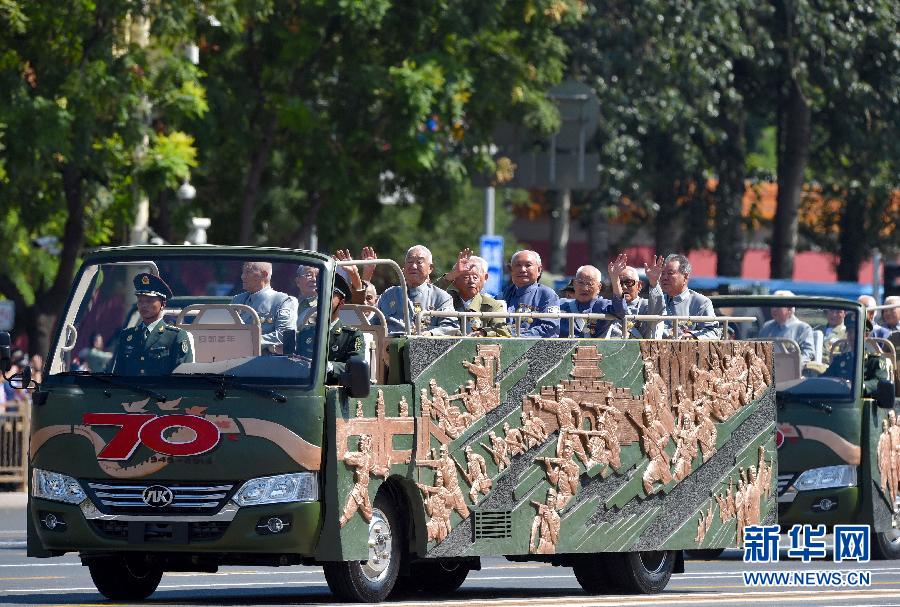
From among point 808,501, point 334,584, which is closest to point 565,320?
point 334,584

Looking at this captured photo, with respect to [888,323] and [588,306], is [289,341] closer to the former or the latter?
[588,306]

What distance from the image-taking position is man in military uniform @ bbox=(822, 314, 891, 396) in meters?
19.3

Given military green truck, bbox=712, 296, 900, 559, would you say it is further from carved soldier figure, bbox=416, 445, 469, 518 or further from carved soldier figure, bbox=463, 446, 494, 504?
carved soldier figure, bbox=416, 445, 469, 518

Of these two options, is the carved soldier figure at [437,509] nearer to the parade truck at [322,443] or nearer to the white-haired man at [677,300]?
the parade truck at [322,443]

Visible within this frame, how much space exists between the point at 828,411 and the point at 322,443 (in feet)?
A: 22.7

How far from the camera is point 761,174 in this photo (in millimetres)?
58875

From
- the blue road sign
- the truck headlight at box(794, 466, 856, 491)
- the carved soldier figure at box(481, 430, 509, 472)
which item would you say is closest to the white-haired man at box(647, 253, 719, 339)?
the carved soldier figure at box(481, 430, 509, 472)

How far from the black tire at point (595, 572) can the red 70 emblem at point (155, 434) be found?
3.33 metres

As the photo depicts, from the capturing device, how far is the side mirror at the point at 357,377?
1299cm

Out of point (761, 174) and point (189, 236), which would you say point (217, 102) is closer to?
point (189, 236)

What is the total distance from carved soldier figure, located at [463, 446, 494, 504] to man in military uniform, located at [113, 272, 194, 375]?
1783 millimetres

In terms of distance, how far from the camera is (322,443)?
13164 mm

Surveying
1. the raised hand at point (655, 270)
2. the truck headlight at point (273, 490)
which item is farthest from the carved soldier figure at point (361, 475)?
the raised hand at point (655, 270)

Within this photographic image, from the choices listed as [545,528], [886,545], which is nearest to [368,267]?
[545,528]
